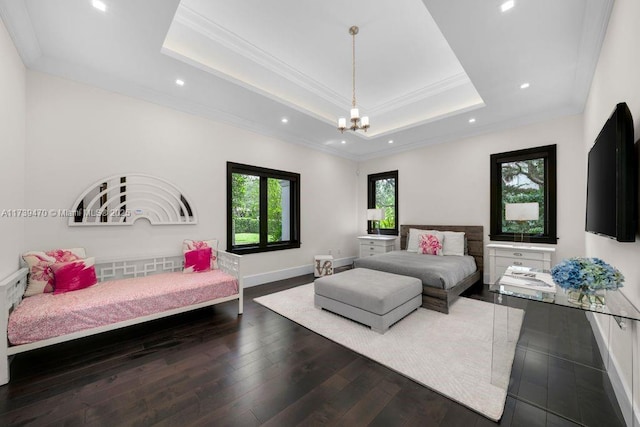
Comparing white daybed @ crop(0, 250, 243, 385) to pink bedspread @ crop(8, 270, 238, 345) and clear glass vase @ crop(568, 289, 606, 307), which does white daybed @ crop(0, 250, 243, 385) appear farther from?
clear glass vase @ crop(568, 289, 606, 307)

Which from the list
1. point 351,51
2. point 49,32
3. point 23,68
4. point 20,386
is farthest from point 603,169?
point 23,68

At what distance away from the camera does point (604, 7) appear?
1995 mm

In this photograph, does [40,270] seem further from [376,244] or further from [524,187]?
[524,187]

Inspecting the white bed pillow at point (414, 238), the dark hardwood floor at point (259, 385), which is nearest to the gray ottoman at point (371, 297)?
the dark hardwood floor at point (259, 385)

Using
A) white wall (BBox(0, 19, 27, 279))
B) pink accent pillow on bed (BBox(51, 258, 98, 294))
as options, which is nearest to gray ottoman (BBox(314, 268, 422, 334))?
pink accent pillow on bed (BBox(51, 258, 98, 294))

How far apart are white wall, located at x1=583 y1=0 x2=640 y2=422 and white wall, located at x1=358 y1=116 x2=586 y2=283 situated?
181 cm

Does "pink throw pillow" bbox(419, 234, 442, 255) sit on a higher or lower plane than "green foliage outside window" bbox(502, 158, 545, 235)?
lower

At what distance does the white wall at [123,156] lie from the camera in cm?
274

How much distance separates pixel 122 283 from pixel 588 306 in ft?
13.8

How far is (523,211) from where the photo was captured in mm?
3777

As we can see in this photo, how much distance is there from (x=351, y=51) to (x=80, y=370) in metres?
4.29

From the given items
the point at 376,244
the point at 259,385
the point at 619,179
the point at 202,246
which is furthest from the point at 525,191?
the point at 202,246

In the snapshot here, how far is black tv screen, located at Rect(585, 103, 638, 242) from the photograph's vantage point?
57.1 inches

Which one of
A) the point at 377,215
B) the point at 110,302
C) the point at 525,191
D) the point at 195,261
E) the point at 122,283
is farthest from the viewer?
the point at 377,215
